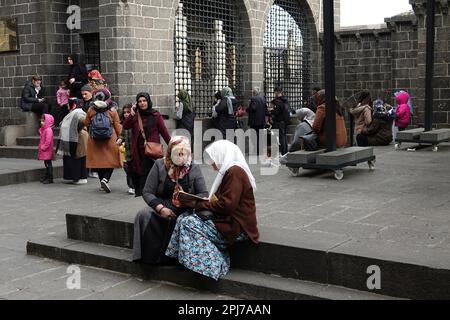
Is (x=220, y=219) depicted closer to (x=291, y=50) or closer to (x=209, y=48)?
(x=209, y=48)

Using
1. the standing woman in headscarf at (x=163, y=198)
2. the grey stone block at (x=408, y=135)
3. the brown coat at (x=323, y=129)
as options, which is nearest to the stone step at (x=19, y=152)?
the brown coat at (x=323, y=129)

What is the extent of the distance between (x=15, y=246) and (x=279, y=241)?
3231mm

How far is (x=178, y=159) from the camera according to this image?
536 cm

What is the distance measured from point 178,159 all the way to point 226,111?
922cm

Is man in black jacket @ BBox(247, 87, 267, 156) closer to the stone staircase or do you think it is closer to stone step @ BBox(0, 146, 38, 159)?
Answer: stone step @ BBox(0, 146, 38, 159)

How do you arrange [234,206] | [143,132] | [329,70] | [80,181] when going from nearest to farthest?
[234,206]
[143,132]
[329,70]
[80,181]

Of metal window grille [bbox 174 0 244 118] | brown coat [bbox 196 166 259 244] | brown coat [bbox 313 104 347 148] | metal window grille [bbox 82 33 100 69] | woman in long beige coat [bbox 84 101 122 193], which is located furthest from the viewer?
metal window grille [bbox 174 0 244 118]

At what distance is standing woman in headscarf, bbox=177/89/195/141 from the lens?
14.1 meters

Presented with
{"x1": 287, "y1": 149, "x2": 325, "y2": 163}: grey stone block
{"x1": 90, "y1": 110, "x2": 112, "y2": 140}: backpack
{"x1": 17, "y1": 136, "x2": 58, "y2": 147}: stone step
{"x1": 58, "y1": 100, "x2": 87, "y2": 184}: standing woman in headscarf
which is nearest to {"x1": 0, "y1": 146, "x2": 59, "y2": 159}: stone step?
{"x1": 17, "y1": 136, "x2": 58, "y2": 147}: stone step

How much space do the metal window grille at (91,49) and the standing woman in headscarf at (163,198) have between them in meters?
10.9

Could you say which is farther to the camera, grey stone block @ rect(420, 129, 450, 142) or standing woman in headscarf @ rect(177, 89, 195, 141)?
standing woman in headscarf @ rect(177, 89, 195, 141)

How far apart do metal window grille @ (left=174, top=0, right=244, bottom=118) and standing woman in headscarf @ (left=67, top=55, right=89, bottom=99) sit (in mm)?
2811

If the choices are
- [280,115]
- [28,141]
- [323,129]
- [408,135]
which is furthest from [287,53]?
[323,129]

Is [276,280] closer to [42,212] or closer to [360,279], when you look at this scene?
[360,279]
